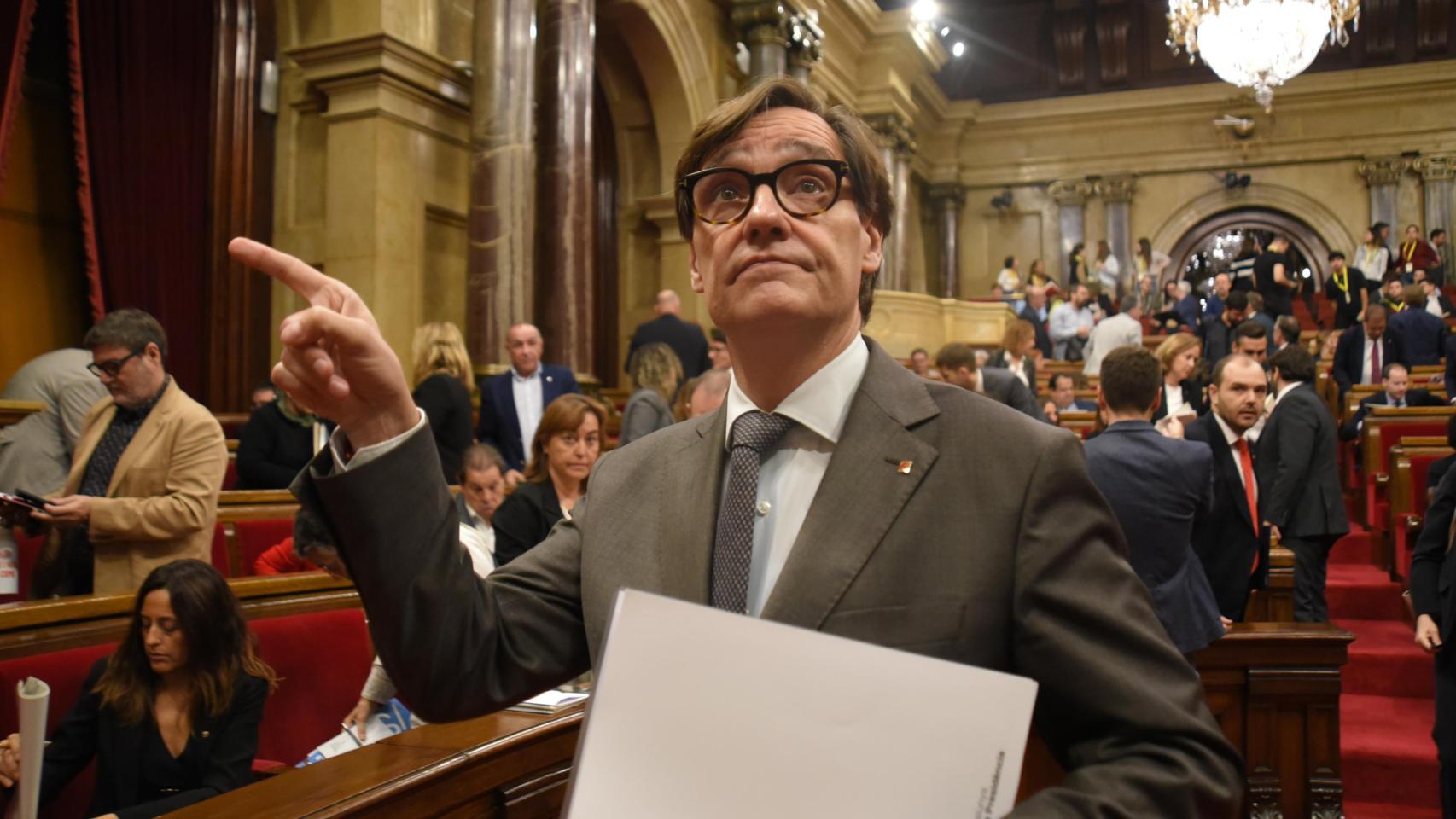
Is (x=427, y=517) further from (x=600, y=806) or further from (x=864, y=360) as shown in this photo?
(x=864, y=360)

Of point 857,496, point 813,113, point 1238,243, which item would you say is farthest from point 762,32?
point 1238,243

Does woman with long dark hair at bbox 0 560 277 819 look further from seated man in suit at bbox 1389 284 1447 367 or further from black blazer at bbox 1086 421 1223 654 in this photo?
seated man in suit at bbox 1389 284 1447 367

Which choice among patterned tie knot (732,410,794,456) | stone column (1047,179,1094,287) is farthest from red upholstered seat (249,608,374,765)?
A: stone column (1047,179,1094,287)

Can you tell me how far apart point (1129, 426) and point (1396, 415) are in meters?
5.54

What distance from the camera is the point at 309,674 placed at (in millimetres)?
3395

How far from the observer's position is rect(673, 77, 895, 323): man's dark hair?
1.25 metres

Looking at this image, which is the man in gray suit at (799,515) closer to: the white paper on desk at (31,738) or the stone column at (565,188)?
the white paper on desk at (31,738)

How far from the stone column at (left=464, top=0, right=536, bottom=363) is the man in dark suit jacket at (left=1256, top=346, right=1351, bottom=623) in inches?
169

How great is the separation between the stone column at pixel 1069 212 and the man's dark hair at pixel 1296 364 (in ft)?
48.7

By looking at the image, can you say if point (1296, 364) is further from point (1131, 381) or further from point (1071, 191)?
point (1071, 191)

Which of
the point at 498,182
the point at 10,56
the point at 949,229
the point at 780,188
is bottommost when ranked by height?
the point at 780,188

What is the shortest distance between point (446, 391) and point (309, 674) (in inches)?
72.4

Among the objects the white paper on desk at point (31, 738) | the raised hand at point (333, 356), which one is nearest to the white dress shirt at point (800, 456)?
the raised hand at point (333, 356)

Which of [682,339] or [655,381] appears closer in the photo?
[655,381]
